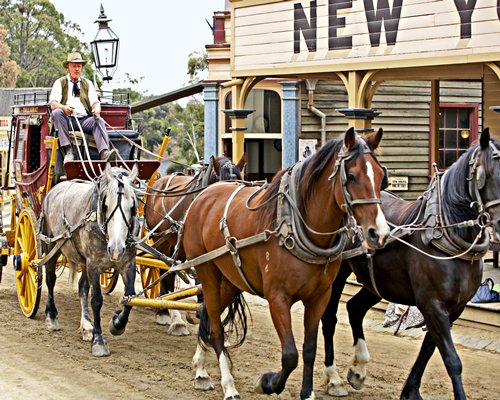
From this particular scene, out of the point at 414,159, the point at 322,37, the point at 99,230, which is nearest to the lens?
the point at 99,230

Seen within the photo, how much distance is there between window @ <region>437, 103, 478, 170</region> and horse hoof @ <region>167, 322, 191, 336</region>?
10552mm

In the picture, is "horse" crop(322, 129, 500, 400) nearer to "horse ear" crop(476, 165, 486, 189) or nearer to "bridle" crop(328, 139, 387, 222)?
"horse ear" crop(476, 165, 486, 189)

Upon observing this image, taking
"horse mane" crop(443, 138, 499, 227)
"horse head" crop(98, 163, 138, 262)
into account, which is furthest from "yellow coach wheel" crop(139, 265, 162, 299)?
"horse mane" crop(443, 138, 499, 227)

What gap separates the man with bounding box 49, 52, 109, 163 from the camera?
453 inches

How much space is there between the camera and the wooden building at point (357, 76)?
12.6 m

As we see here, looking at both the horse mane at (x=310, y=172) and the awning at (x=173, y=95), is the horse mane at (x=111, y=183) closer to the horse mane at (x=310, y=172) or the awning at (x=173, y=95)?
the horse mane at (x=310, y=172)

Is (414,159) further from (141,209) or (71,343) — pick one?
(71,343)

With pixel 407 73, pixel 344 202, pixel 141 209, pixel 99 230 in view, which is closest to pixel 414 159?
pixel 407 73

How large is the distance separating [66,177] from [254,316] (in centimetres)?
296

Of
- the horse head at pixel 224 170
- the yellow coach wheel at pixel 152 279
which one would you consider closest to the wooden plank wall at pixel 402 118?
the yellow coach wheel at pixel 152 279

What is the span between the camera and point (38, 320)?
11.8m

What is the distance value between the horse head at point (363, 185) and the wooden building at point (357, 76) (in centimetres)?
543

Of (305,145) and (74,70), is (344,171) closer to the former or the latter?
(74,70)

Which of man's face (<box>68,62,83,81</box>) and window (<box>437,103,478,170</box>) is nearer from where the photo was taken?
man's face (<box>68,62,83,81</box>)
